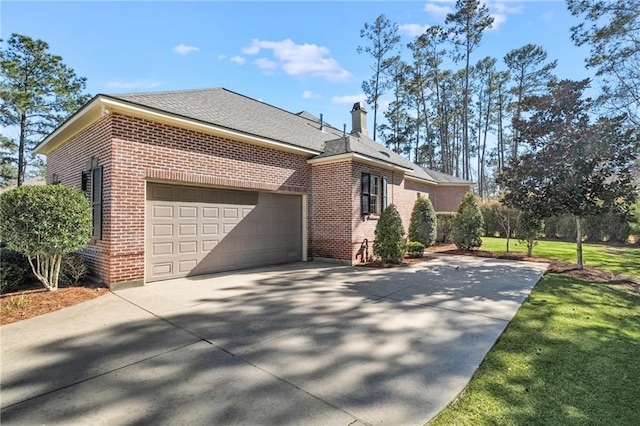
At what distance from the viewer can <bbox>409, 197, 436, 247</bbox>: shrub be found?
12.2 meters

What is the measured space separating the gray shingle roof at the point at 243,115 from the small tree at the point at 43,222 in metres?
2.26

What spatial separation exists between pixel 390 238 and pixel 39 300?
26.7ft

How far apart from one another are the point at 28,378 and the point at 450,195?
870 inches

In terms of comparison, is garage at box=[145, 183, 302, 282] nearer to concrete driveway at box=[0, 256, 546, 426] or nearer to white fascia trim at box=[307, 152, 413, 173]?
concrete driveway at box=[0, 256, 546, 426]

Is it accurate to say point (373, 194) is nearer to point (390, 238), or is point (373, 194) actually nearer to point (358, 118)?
point (390, 238)

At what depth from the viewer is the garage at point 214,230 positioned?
6820mm

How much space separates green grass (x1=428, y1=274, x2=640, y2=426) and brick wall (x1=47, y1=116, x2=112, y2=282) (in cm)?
677

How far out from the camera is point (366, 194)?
1007 centimetres

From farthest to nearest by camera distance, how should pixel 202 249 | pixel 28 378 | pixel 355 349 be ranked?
pixel 202 249, pixel 355 349, pixel 28 378

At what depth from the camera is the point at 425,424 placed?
229 centimetres

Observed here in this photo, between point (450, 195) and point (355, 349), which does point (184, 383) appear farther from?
point (450, 195)

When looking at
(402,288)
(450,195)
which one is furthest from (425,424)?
(450,195)

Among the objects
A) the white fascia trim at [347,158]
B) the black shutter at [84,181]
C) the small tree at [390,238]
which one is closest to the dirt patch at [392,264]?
the small tree at [390,238]

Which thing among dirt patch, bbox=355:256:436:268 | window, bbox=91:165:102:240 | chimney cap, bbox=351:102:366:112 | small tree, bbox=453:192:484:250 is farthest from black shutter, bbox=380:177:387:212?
window, bbox=91:165:102:240
